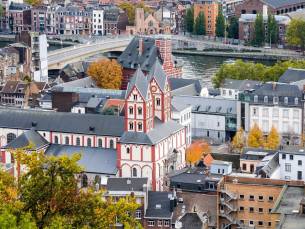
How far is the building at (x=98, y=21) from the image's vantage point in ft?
223

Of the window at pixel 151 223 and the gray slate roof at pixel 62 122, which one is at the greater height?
the gray slate roof at pixel 62 122

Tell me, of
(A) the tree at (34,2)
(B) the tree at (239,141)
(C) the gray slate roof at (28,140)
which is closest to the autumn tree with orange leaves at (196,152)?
(B) the tree at (239,141)

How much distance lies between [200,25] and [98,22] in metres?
8.11

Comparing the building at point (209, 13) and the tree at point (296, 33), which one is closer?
the tree at point (296, 33)

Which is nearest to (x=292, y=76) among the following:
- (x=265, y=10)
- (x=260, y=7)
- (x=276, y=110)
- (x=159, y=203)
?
(x=276, y=110)

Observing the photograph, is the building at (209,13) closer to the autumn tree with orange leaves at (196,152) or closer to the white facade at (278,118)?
the white facade at (278,118)

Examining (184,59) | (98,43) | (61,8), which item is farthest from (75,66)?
(61,8)

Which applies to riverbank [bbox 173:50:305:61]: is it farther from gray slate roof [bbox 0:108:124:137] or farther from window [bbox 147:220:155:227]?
window [bbox 147:220:155:227]

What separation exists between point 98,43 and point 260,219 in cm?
3289

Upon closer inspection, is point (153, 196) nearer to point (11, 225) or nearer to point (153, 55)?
point (11, 225)

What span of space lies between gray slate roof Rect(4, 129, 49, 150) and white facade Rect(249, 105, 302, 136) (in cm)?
841

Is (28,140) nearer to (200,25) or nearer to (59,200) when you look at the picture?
(59,200)

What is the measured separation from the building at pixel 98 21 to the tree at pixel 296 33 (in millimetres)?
14634

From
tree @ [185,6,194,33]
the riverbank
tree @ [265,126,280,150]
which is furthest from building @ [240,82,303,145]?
tree @ [185,6,194,33]
